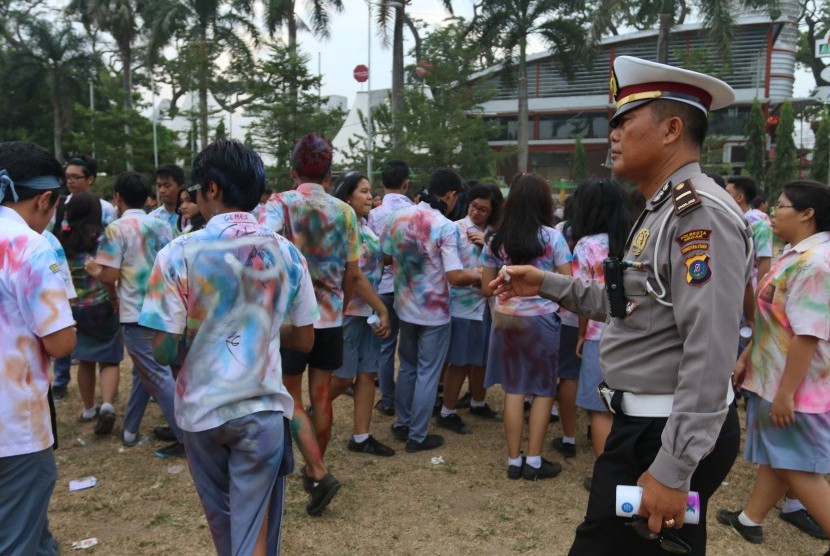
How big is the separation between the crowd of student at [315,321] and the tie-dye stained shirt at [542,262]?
15 millimetres

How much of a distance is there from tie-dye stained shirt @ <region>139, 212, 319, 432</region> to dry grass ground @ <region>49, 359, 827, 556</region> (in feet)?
5.13

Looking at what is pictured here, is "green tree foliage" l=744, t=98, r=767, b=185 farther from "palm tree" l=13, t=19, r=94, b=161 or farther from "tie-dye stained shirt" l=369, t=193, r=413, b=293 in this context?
"palm tree" l=13, t=19, r=94, b=161

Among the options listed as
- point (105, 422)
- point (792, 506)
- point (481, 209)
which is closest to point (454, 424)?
point (481, 209)

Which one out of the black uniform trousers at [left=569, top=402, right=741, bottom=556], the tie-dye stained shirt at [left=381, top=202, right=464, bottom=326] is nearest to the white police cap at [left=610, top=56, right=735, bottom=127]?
the black uniform trousers at [left=569, top=402, right=741, bottom=556]

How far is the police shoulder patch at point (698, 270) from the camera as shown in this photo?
5.97ft

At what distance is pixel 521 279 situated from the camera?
2518 millimetres

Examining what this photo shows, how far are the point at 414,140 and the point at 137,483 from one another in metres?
19.8

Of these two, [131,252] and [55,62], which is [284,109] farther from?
[55,62]

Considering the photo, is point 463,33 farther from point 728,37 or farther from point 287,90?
point 728,37

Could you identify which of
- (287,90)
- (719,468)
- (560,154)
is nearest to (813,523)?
(719,468)

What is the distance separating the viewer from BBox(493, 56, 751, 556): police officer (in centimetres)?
181

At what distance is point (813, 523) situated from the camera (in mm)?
4062

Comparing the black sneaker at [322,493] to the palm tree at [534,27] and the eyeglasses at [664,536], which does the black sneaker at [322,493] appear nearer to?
the eyeglasses at [664,536]

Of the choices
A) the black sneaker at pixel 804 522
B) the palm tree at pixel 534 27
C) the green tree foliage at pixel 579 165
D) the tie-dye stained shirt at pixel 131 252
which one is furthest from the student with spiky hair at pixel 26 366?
the green tree foliage at pixel 579 165
